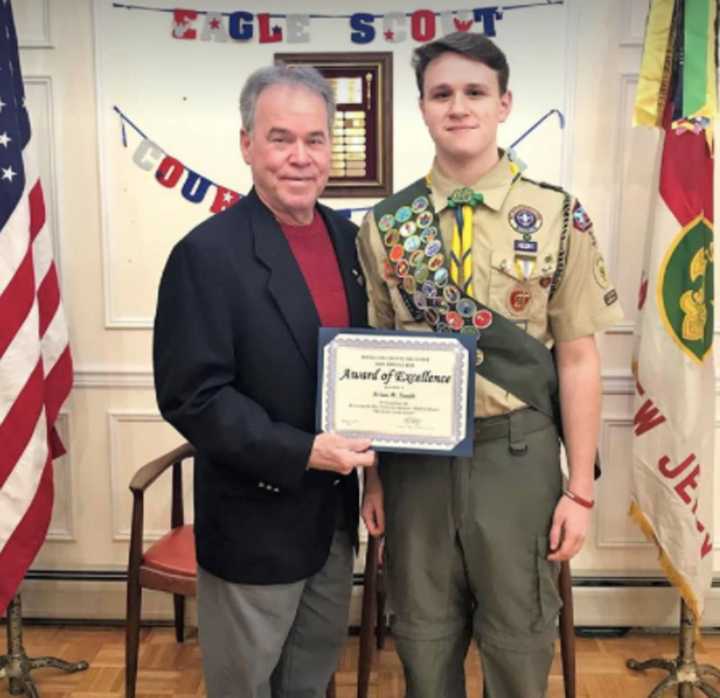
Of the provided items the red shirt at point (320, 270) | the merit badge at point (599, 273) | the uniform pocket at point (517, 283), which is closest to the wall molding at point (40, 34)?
the red shirt at point (320, 270)

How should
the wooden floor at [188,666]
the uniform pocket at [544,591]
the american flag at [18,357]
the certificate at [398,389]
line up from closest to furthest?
the certificate at [398,389], the uniform pocket at [544,591], the american flag at [18,357], the wooden floor at [188,666]

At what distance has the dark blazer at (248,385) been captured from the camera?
132 centimetres

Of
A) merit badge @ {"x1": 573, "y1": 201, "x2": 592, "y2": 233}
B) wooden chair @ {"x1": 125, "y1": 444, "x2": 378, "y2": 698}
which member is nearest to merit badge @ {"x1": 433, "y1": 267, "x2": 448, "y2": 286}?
merit badge @ {"x1": 573, "y1": 201, "x2": 592, "y2": 233}

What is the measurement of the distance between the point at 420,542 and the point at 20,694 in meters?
1.61

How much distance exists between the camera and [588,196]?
2.46 m

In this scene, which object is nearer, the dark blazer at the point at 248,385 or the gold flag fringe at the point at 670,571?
the dark blazer at the point at 248,385

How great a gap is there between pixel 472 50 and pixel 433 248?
13.7 inches

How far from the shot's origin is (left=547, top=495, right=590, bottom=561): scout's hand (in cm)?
141

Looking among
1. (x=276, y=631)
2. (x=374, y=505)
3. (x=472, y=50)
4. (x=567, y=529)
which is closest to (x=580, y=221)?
(x=472, y=50)

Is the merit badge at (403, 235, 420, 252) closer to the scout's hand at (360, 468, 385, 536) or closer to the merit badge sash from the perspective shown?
the merit badge sash

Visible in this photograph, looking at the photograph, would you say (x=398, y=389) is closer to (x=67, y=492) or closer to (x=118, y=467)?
(x=118, y=467)

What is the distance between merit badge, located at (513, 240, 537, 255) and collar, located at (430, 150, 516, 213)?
3.0 inches

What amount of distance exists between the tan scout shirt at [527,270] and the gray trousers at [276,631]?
494 mm

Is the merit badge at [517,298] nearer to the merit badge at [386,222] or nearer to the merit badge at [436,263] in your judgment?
the merit badge at [436,263]
